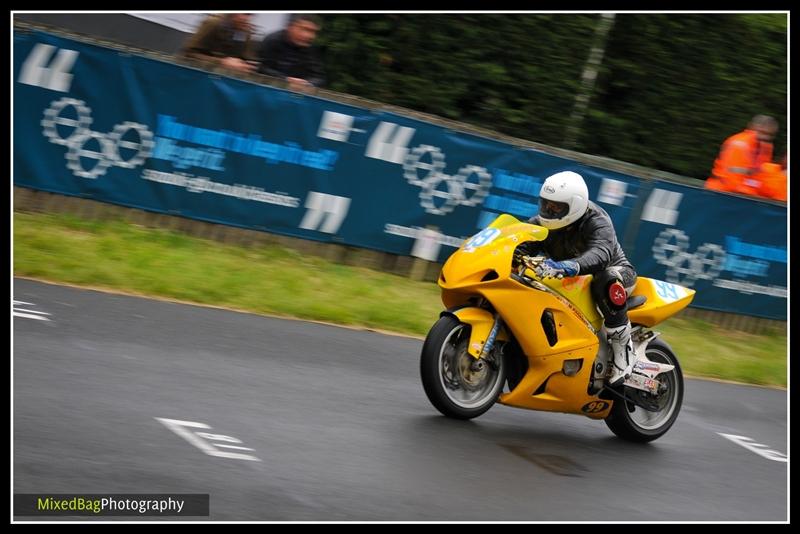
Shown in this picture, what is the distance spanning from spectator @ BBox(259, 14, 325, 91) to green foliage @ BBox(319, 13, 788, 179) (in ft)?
4.06

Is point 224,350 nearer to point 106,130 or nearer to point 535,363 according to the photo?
point 535,363

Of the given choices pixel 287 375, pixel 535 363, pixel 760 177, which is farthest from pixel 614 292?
pixel 760 177

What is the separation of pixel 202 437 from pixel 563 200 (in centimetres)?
290

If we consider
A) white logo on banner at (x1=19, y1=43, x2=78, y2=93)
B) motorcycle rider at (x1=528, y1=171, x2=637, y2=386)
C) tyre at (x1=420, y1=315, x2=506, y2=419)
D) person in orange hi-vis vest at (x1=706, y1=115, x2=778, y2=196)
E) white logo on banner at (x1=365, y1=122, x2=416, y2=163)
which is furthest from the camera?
person in orange hi-vis vest at (x1=706, y1=115, x2=778, y2=196)

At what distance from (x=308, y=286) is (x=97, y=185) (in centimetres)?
234

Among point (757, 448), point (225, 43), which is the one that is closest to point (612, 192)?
point (225, 43)

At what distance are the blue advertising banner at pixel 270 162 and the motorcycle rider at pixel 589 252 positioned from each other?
15.2 ft

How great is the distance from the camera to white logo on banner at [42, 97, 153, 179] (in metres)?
11.4

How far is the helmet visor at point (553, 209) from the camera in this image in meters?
7.81


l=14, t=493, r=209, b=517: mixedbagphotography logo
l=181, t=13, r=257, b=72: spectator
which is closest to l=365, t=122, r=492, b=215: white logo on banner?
l=181, t=13, r=257, b=72: spectator

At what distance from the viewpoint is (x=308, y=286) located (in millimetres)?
11539

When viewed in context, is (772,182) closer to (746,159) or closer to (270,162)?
(746,159)

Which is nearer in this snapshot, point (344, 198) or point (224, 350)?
point (224, 350)

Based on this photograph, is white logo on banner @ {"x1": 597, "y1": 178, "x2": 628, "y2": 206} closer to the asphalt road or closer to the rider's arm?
the asphalt road
